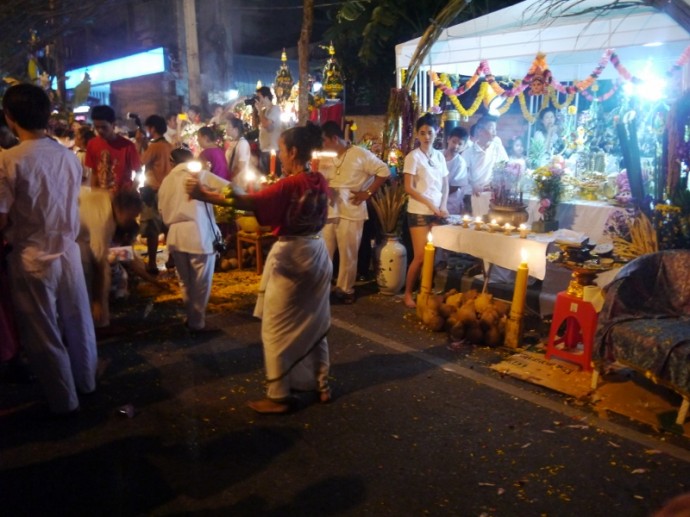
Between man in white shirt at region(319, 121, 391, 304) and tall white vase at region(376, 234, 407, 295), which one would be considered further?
tall white vase at region(376, 234, 407, 295)

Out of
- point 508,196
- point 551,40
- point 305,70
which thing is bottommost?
point 508,196

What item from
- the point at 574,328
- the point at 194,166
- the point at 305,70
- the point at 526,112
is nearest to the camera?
the point at 194,166

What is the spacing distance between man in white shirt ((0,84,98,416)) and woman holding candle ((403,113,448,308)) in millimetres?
3653

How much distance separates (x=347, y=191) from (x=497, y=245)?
1.79 metres

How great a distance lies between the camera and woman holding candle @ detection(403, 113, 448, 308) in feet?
21.5

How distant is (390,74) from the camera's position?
52.3ft

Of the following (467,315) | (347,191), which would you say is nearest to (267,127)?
(347,191)

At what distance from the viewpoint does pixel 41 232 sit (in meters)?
3.83

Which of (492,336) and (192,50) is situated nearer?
(492,336)

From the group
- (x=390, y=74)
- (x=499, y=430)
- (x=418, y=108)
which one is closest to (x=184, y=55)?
(x=390, y=74)

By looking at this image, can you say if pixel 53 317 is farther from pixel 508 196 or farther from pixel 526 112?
pixel 526 112

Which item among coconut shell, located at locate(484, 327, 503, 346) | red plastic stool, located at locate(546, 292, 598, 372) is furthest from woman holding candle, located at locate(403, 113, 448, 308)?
red plastic stool, located at locate(546, 292, 598, 372)

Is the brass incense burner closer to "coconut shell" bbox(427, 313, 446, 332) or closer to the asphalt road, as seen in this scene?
the asphalt road

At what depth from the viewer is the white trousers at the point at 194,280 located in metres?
5.58
